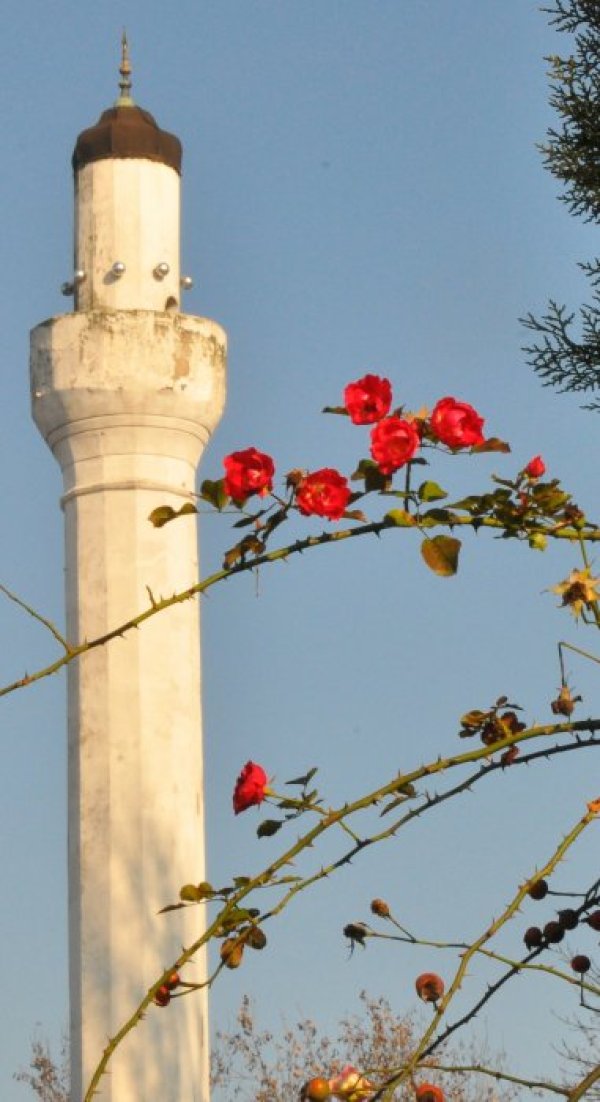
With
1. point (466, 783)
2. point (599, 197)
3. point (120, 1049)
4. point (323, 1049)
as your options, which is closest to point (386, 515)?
point (466, 783)

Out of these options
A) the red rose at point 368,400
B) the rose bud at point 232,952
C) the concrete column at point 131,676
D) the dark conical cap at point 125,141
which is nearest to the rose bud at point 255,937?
the rose bud at point 232,952

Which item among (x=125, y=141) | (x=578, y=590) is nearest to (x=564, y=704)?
(x=578, y=590)

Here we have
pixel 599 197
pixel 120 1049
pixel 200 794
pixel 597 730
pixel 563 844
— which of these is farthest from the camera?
pixel 200 794

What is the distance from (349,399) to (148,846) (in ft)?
29.4

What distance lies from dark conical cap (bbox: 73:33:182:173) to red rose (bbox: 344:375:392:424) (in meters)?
9.72

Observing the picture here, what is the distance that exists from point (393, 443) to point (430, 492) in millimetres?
77

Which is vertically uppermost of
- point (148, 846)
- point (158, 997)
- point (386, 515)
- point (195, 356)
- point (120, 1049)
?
point (195, 356)

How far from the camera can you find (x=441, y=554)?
2.56 m

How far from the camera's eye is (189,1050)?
1123 cm

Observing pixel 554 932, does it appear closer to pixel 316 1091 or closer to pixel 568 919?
pixel 568 919

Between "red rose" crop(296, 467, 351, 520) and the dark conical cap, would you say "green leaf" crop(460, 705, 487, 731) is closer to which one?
"red rose" crop(296, 467, 351, 520)

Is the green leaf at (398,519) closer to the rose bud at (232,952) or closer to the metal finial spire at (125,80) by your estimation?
the rose bud at (232,952)

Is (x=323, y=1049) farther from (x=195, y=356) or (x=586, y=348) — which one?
(x=586, y=348)

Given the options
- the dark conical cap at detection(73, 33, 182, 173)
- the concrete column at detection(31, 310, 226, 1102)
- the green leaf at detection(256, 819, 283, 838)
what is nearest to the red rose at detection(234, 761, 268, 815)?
the green leaf at detection(256, 819, 283, 838)
